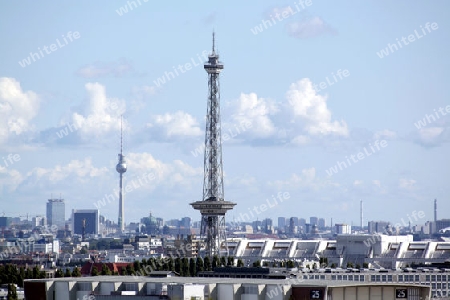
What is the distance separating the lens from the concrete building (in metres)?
93.9

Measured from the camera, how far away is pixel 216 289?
318 ft

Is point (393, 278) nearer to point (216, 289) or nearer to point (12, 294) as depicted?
point (12, 294)

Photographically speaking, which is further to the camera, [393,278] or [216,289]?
[393,278]

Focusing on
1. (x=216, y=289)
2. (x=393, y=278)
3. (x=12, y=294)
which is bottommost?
(x=12, y=294)

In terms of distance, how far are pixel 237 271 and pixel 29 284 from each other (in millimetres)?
27787

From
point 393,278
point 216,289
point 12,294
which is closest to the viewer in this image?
point 216,289

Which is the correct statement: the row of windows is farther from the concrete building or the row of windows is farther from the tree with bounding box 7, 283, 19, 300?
the concrete building

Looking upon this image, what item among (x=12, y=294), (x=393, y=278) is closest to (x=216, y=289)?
(x=12, y=294)

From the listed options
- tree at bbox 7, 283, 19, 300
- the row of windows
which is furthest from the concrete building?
the row of windows

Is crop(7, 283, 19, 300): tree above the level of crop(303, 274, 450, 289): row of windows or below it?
below

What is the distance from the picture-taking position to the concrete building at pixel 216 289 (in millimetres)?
93938

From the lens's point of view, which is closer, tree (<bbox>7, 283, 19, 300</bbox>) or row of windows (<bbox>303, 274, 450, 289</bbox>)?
tree (<bbox>7, 283, 19, 300</bbox>)

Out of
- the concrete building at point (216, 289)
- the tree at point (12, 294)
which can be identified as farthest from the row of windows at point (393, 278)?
the concrete building at point (216, 289)

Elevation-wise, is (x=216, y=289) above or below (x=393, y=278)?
below
